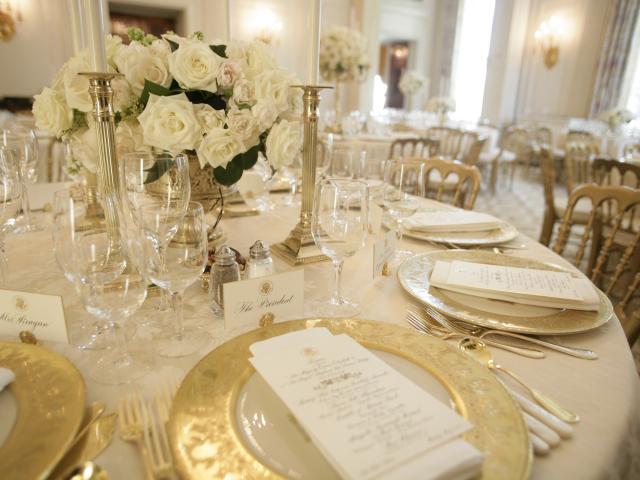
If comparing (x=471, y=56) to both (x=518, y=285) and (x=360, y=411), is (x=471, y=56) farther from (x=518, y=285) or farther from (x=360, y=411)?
(x=360, y=411)

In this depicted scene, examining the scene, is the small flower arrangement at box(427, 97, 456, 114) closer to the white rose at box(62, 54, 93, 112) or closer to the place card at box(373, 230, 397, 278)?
the place card at box(373, 230, 397, 278)

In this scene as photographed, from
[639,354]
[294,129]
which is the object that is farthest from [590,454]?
[639,354]

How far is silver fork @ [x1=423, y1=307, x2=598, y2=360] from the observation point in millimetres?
781

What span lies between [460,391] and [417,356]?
94 millimetres

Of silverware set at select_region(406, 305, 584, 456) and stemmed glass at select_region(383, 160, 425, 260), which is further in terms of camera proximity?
stemmed glass at select_region(383, 160, 425, 260)

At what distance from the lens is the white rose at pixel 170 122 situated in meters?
0.89

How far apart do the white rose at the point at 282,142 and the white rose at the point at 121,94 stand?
1.04 feet

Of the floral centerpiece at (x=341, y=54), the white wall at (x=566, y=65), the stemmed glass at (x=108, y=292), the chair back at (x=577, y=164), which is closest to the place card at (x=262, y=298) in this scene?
the stemmed glass at (x=108, y=292)

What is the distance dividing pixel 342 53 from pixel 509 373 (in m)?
4.42

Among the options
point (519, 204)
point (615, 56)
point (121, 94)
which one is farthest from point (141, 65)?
point (615, 56)

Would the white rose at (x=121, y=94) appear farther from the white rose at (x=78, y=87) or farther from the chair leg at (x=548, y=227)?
the chair leg at (x=548, y=227)

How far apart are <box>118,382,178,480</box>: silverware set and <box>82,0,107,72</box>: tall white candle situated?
0.62 metres

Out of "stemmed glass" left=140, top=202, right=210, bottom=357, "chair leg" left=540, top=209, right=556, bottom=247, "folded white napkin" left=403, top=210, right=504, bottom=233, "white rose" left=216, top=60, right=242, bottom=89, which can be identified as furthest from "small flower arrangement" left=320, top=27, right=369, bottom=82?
"stemmed glass" left=140, top=202, right=210, bottom=357

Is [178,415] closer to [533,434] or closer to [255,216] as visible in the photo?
[533,434]
